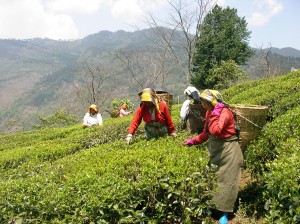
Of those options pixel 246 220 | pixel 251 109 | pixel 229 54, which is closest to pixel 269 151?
pixel 251 109

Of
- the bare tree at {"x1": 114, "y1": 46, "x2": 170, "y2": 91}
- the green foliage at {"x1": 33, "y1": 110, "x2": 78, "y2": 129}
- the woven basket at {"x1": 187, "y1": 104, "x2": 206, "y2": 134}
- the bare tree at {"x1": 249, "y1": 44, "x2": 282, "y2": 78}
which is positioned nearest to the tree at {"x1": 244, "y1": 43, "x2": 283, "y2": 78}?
the bare tree at {"x1": 249, "y1": 44, "x2": 282, "y2": 78}

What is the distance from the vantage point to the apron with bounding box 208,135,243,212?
4574 millimetres

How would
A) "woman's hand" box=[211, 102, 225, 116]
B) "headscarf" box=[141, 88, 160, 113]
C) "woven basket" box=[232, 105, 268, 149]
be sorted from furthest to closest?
"headscarf" box=[141, 88, 160, 113]
"woven basket" box=[232, 105, 268, 149]
"woman's hand" box=[211, 102, 225, 116]

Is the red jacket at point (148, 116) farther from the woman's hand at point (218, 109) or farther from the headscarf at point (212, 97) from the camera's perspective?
the woman's hand at point (218, 109)

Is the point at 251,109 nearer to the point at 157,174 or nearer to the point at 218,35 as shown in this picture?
the point at 157,174

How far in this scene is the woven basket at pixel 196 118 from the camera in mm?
6652

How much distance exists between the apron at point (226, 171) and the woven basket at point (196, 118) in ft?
6.44

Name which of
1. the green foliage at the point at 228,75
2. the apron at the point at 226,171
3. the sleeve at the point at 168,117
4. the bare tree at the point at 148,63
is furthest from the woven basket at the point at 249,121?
the bare tree at the point at 148,63

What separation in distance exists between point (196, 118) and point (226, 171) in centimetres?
242

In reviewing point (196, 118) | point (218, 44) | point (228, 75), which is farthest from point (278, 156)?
point (218, 44)

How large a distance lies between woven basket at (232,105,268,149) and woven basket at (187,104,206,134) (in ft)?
4.72

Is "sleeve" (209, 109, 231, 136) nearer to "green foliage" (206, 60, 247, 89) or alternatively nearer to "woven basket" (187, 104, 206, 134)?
"woven basket" (187, 104, 206, 134)

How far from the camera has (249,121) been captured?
4.95 metres

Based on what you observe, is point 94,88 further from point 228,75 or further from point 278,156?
point 278,156
